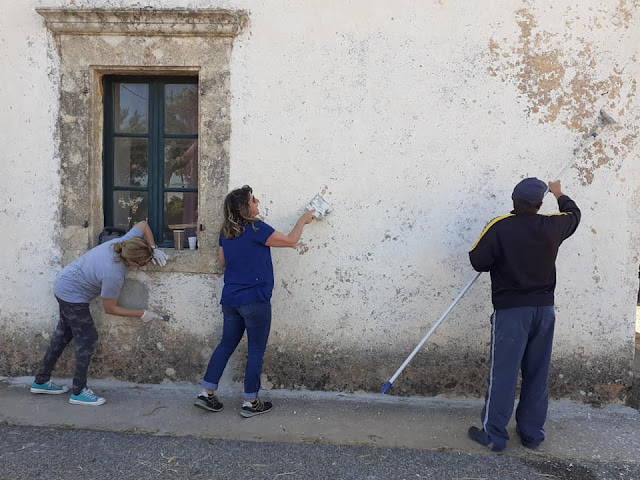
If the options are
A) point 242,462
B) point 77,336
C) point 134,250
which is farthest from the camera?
point 77,336

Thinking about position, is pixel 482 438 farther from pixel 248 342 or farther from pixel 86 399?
pixel 86 399

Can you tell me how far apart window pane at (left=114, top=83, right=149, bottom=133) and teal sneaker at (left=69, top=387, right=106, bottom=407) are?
221cm

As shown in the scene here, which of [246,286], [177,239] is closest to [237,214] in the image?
[246,286]

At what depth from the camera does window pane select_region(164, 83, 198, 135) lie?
14.5ft

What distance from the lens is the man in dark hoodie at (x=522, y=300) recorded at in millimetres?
3279

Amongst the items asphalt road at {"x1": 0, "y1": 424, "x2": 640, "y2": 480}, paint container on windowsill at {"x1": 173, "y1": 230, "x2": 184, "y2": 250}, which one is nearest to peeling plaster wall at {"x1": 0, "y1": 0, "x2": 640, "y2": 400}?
paint container on windowsill at {"x1": 173, "y1": 230, "x2": 184, "y2": 250}

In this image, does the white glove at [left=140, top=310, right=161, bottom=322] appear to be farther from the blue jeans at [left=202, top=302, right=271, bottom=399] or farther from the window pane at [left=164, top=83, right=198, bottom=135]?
the window pane at [left=164, top=83, right=198, bottom=135]

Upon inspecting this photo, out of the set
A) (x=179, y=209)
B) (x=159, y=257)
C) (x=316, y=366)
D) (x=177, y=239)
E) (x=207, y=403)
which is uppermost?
(x=179, y=209)

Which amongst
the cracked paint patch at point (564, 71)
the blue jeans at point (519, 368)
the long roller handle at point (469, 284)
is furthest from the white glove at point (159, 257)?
the cracked paint patch at point (564, 71)

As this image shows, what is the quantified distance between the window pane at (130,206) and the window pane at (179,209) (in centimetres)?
21

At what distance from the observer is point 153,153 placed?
4438mm

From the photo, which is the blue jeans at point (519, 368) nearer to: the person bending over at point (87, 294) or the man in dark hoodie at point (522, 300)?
the man in dark hoodie at point (522, 300)

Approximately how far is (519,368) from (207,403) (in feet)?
7.37

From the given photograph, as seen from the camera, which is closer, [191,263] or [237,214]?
[237,214]
